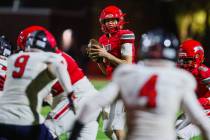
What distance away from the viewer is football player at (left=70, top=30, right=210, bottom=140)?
14.4 ft

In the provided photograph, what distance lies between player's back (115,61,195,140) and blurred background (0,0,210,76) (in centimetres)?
1423

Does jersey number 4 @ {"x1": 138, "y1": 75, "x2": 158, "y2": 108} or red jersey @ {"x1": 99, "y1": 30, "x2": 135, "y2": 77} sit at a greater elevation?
jersey number 4 @ {"x1": 138, "y1": 75, "x2": 158, "y2": 108}

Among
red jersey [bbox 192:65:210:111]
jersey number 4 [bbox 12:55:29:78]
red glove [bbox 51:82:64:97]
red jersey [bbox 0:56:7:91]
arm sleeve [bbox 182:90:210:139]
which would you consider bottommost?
red jersey [bbox 192:65:210:111]

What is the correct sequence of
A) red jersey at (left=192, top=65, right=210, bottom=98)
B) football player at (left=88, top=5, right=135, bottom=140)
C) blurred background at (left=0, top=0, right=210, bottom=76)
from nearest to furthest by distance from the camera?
football player at (left=88, top=5, right=135, bottom=140) → red jersey at (left=192, top=65, right=210, bottom=98) → blurred background at (left=0, top=0, right=210, bottom=76)

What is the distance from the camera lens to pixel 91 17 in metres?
22.6

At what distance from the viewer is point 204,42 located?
2194cm

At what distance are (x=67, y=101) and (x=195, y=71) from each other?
1.60 metres

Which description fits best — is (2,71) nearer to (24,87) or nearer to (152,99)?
(24,87)

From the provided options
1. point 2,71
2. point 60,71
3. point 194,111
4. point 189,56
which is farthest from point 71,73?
point 194,111

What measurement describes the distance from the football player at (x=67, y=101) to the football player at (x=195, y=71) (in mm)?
1097

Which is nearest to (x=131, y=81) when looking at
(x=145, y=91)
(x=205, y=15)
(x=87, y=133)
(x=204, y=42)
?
(x=145, y=91)

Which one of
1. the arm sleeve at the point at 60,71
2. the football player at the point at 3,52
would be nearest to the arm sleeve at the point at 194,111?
the arm sleeve at the point at 60,71

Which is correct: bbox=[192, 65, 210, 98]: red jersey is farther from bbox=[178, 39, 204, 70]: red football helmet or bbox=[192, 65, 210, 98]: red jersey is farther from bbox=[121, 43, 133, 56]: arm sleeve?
bbox=[121, 43, 133, 56]: arm sleeve

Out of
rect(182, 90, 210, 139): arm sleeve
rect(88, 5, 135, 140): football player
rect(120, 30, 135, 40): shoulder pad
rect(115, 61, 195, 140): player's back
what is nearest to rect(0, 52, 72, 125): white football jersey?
rect(115, 61, 195, 140): player's back
